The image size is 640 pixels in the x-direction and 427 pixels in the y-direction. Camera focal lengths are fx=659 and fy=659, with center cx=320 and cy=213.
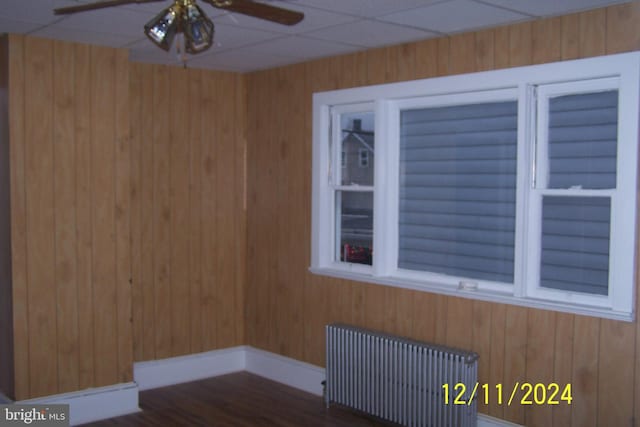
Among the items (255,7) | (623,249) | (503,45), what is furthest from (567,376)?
(255,7)

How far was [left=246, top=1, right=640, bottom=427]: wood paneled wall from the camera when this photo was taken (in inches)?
138

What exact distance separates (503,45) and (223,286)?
312cm

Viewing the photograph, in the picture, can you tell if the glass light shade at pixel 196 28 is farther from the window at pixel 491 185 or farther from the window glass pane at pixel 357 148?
the window glass pane at pixel 357 148

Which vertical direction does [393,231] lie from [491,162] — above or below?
below

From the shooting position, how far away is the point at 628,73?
11.0 feet

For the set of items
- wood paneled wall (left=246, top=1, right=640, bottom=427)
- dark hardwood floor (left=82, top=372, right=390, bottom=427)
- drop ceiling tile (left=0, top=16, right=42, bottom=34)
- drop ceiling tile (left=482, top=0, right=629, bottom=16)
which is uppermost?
drop ceiling tile (left=0, top=16, right=42, bottom=34)

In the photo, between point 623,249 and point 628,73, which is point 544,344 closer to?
point 623,249

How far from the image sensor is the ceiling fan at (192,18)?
88.7 inches

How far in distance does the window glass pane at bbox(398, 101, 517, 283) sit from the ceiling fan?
6.87ft

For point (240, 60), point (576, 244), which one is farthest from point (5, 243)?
point (576, 244)

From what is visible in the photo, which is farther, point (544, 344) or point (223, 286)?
point (223, 286)

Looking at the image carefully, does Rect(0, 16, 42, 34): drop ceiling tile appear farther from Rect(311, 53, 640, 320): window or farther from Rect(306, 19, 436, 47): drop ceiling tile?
Rect(311, 53, 640, 320): window

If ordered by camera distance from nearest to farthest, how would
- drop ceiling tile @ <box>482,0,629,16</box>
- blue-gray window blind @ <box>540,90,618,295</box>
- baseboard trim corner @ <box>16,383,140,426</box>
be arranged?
drop ceiling tile @ <box>482,0,629,16</box> < blue-gray window blind @ <box>540,90,618,295</box> < baseboard trim corner @ <box>16,383,140,426</box>
